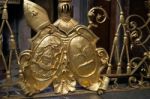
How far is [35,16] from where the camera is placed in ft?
3.36

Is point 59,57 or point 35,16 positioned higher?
point 35,16

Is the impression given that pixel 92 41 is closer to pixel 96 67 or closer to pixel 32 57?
pixel 96 67

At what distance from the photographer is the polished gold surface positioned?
1032 millimetres

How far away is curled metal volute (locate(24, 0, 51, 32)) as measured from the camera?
1.02 metres

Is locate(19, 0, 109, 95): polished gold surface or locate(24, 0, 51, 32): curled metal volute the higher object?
locate(24, 0, 51, 32): curled metal volute

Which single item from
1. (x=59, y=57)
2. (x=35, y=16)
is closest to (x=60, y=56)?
(x=59, y=57)

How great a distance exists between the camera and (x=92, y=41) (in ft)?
3.65

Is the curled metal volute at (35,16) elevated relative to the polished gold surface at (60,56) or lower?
elevated

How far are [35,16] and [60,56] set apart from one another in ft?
0.47

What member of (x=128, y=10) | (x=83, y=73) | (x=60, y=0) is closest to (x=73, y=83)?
(x=83, y=73)

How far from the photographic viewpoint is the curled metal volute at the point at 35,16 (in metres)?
1.02

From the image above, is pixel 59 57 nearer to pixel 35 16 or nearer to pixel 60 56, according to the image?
pixel 60 56

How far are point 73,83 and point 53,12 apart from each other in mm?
711

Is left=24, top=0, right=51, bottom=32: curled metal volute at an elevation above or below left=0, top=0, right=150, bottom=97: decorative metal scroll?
above
